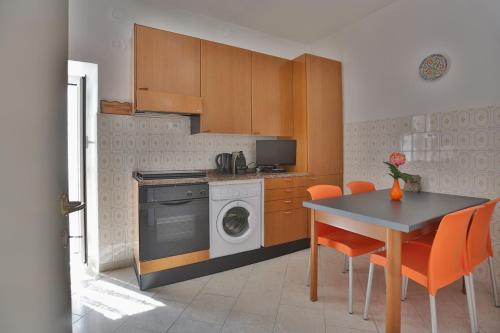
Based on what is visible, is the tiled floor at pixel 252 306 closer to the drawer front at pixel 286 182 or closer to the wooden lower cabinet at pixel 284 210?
the wooden lower cabinet at pixel 284 210

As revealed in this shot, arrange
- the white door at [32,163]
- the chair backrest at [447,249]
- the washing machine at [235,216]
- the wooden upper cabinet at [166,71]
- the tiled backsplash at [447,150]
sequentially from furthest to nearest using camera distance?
the washing machine at [235,216]
the wooden upper cabinet at [166,71]
the tiled backsplash at [447,150]
the chair backrest at [447,249]
the white door at [32,163]

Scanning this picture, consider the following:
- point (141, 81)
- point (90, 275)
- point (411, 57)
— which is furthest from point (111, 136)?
point (411, 57)

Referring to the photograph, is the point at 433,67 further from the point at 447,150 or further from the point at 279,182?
the point at 279,182

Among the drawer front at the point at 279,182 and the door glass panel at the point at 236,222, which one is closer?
the door glass panel at the point at 236,222

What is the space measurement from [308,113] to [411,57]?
1138 mm

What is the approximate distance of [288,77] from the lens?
10.5 feet

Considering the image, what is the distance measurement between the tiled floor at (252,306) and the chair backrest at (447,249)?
494 mm

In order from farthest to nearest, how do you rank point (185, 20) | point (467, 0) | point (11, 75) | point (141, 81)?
point (185, 20) < point (141, 81) < point (467, 0) < point (11, 75)

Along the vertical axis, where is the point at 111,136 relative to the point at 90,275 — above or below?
above

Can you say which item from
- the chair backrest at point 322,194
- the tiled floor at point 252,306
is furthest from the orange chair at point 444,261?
the chair backrest at point 322,194

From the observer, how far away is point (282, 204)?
2.82 m

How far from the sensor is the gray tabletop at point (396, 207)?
4.42ft

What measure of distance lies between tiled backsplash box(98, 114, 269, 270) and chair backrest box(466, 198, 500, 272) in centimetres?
245

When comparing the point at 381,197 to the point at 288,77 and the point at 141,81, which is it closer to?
the point at 288,77
